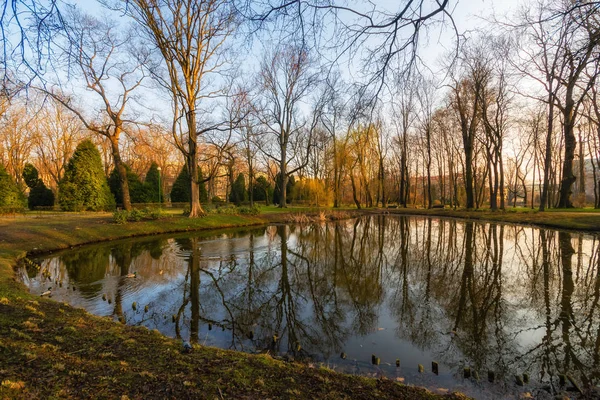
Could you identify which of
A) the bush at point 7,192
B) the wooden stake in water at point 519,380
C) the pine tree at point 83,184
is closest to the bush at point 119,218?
the pine tree at point 83,184

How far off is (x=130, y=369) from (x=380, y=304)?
4.40 m

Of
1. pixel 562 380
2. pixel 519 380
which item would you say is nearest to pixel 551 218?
pixel 562 380

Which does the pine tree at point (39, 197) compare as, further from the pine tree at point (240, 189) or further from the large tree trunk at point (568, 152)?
the large tree trunk at point (568, 152)

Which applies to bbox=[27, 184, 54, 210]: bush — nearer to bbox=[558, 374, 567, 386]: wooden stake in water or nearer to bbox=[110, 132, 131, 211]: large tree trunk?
bbox=[110, 132, 131, 211]: large tree trunk

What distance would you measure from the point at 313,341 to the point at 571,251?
1091 cm

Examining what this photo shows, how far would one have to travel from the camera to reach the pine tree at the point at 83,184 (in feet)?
69.1

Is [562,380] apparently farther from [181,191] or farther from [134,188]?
[181,191]

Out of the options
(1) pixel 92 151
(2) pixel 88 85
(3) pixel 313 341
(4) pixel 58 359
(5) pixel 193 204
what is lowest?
(3) pixel 313 341

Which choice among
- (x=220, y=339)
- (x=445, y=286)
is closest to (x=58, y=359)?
(x=220, y=339)

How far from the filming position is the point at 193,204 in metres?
20.0

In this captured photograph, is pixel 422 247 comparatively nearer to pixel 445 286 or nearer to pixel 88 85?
pixel 445 286

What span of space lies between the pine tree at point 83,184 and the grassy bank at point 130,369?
20027 millimetres

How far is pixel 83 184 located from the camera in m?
21.3

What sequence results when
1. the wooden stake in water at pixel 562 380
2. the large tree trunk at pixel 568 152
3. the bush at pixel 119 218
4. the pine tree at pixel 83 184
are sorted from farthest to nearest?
1. the pine tree at pixel 83 184
2. the large tree trunk at pixel 568 152
3. the bush at pixel 119 218
4. the wooden stake in water at pixel 562 380
